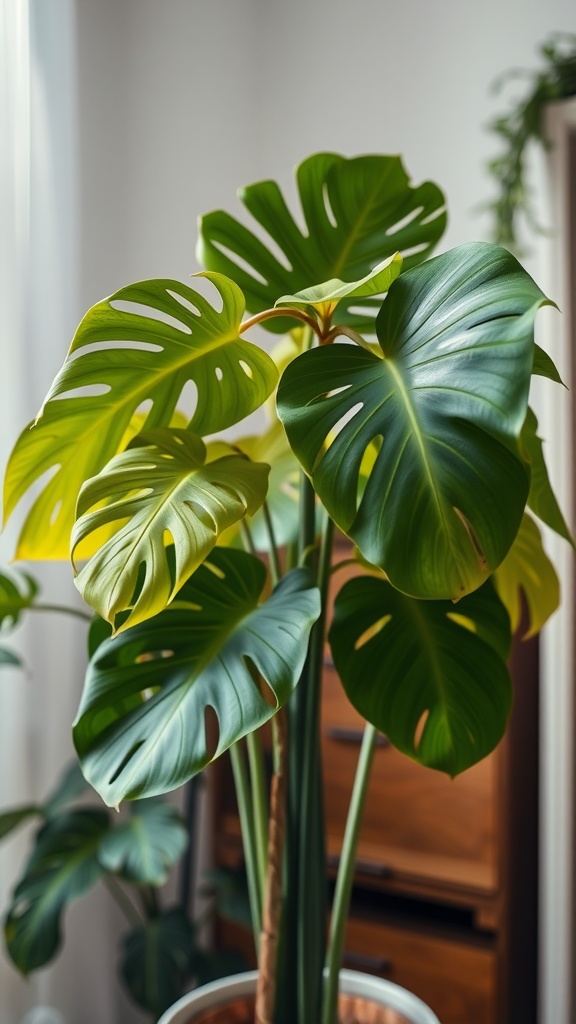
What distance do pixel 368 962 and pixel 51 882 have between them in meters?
0.61

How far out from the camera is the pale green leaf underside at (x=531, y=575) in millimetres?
990

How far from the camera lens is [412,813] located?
165 centimetres

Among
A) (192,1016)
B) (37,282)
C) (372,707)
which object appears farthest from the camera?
(37,282)

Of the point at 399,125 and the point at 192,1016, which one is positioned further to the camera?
the point at 399,125

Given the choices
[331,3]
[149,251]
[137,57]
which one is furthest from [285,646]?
[331,3]

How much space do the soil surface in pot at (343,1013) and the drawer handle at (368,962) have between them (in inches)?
26.3

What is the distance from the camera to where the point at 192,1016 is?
3.30 ft

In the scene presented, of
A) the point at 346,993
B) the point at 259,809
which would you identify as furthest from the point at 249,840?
the point at 346,993

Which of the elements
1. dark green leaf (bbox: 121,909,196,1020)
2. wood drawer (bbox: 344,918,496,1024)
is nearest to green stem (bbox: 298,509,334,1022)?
dark green leaf (bbox: 121,909,196,1020)

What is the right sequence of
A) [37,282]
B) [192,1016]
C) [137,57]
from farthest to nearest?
[137,57] < [37,282] < [192,1016]

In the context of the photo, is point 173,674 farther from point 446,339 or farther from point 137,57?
point 137,57

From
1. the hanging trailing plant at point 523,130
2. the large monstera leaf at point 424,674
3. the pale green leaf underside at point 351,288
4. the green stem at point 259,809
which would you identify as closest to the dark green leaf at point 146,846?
the green stem at point 259,809

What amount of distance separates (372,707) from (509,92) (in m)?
1.62

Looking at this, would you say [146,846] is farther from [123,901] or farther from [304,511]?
[304,511]
